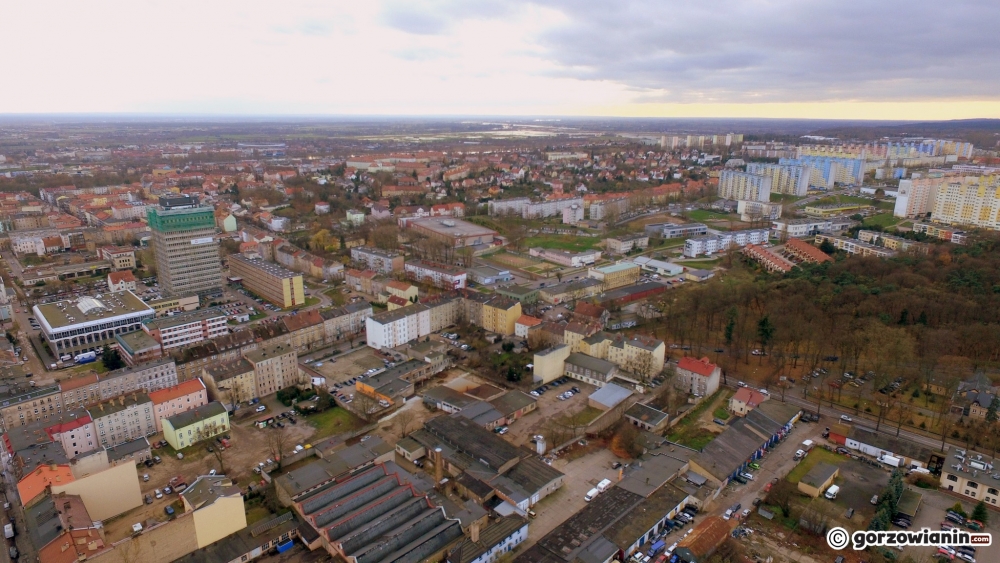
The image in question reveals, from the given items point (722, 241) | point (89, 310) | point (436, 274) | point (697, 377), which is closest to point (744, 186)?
point (722, 241)

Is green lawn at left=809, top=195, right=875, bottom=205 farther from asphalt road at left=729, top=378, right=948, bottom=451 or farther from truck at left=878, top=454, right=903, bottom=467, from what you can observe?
truck at left=878, top=454, right=903, bottom=467

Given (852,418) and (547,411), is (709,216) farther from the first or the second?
(547,411)

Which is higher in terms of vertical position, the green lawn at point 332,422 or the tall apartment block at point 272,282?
the tall apartment block at point 272,282

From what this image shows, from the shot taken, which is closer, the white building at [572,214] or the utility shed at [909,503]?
the utility shed at [909,503]

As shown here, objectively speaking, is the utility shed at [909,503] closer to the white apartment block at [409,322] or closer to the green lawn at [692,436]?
the green lawn at [692,436]

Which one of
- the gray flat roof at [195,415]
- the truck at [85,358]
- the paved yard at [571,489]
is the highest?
the gray flat roof at [195,415]

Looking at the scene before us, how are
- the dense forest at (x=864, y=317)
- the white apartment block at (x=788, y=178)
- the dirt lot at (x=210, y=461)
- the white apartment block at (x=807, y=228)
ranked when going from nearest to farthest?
1. the dirt lot at (x=210, y=461)
2. the dense forest at (x=864, y=317)
3. the white apartment block at (x=807, y=228)
4. the white apartment block at (x=788, y=178)

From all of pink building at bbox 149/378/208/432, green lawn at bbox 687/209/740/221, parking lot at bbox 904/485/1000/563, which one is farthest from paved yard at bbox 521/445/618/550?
green lawn at bbox 687/209/740/221

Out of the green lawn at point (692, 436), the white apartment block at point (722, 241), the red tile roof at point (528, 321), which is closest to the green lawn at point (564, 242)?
the white apartment block at point (722, 241)
